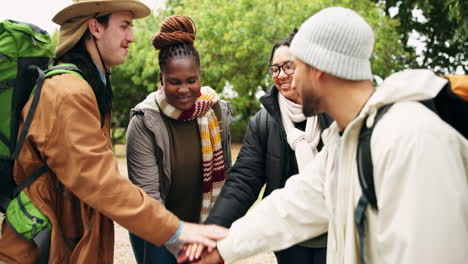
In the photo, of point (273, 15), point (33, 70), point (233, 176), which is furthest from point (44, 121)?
point (273, 15)

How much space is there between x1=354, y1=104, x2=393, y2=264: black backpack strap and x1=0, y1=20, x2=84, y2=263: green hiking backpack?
5.31 ft

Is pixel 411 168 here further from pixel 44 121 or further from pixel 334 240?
pixel 44 121

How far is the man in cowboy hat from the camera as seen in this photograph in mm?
2447

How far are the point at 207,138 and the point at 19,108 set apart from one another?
1.47 m

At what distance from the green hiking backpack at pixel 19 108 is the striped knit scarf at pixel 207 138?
1.10m

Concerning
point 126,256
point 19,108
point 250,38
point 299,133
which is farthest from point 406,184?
point 250,38

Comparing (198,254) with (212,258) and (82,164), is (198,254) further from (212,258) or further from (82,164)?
(82,164)

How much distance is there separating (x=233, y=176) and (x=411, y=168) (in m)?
1.86

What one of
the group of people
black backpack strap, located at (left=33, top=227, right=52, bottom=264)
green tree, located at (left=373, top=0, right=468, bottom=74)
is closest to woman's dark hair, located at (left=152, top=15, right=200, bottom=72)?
the group of people

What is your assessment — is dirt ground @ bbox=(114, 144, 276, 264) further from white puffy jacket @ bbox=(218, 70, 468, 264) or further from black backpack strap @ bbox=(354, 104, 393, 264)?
black backpack strap @ bbox=(354, 104, 393, 264)

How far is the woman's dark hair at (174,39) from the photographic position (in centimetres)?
355

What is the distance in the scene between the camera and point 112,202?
8.43ft

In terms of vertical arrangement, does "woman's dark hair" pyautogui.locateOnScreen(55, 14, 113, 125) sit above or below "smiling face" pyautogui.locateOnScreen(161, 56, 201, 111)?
above

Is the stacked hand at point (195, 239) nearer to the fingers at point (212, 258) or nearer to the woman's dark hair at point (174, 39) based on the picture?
the fingers at point (212, 258)
